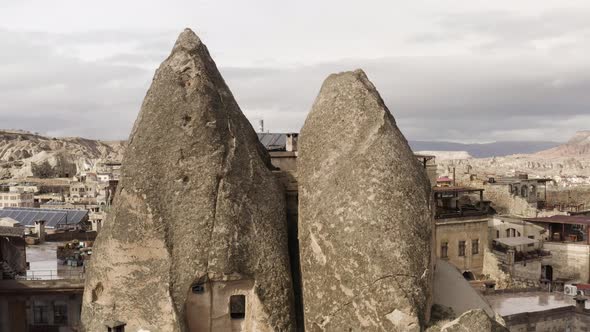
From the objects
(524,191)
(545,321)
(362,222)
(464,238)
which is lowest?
(545,321)

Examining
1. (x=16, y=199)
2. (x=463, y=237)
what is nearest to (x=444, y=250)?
(x=463, y=237)

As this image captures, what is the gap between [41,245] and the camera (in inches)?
1510

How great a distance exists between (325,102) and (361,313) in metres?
6.09

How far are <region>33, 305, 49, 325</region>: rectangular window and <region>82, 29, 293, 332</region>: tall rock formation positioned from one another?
11590 millimetres

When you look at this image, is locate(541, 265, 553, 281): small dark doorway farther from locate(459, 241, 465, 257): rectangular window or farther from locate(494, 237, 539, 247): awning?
locate(459, 241, 465, 257): rectangular window

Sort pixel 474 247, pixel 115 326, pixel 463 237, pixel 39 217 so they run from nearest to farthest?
pixel 115 326 → pixel 463 237 → pixel 474 247 → pixel 39 217

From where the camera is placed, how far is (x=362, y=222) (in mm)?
16500

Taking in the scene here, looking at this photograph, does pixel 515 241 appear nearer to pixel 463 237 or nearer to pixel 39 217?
pixel 463 237

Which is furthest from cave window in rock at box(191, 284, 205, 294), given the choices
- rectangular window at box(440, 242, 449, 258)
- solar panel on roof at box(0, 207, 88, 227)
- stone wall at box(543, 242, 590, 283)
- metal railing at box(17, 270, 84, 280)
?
stone wall at box(543, 242, 590, 283)

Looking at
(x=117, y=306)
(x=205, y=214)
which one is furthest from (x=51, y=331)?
(x=205, y=214)

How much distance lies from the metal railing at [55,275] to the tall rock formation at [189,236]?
447 inches

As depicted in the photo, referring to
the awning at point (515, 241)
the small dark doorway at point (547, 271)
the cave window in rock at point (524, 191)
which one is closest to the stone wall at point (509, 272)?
the awning at point (515, 241)

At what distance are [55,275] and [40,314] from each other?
174 cm

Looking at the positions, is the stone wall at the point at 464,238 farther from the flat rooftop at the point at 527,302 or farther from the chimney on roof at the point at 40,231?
the chimney on roof at the point at 40,231
